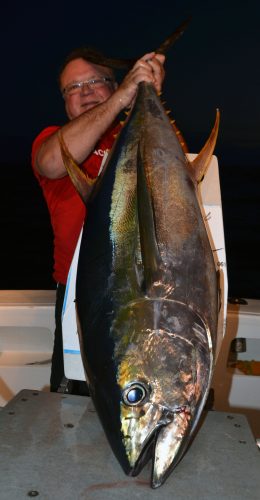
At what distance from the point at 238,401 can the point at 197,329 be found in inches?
78.7

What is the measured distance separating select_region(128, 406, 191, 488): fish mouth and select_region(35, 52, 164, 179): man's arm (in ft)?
3.56

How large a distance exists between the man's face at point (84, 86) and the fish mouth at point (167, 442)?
162 centimetres

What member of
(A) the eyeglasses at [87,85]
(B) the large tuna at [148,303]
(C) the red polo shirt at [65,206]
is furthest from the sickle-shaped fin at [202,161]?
(A) the eyeglasses at [87,85]

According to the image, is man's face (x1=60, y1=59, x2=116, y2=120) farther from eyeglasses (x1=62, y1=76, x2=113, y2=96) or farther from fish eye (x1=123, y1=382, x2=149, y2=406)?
fish eye (x1=123, y1=382, x2=149, y2=406)

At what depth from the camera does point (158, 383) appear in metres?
1.25

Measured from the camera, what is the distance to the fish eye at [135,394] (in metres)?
1.25

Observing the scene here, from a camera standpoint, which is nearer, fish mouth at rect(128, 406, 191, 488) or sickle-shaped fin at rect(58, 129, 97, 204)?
fish mouth at rect(128, 406, 191, 488)

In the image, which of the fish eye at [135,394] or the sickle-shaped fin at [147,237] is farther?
the sickle-shaped fin at [147,237]

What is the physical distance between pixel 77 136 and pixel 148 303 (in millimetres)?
879

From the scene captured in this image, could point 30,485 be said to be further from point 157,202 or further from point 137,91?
point 137,91

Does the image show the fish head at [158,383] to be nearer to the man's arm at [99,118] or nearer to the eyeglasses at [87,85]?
the man's arm at [99,118]

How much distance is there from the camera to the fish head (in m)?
1.23

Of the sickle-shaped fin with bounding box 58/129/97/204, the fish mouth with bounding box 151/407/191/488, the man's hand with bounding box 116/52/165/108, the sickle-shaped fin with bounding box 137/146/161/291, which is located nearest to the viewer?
the fish mouth with bounding box 151/407/191/488

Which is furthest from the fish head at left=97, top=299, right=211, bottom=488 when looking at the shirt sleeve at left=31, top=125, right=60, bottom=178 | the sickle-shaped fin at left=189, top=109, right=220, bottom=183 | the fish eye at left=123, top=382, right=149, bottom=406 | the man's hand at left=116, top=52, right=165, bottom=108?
the shirt sleeve at left=31, top=125, right=60, bottom=178
